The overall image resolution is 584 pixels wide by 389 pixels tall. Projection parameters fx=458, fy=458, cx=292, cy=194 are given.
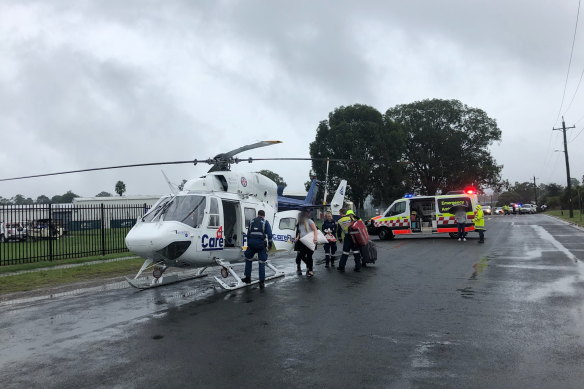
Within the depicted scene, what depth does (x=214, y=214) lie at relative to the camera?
32.8ft

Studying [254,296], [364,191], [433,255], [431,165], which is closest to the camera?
[254,296]

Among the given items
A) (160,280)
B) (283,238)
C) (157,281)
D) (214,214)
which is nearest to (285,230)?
(283,238)

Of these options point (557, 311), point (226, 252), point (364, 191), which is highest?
point (364, 191)

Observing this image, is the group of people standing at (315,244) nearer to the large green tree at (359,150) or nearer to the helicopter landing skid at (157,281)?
the helicopter landing skid at (157,281)

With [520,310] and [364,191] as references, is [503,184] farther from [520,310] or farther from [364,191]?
[520,310]

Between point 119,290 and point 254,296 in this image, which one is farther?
point 119,290

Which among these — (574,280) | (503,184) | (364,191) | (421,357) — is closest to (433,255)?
(574,280)

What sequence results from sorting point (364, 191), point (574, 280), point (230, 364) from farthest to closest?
1. point (364, 191)
2. point (574, 280)
3. point (230, 364)

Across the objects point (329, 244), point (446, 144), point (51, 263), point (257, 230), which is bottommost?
point (51, 263)

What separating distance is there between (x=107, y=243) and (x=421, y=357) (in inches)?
726

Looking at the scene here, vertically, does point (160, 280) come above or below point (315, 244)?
below

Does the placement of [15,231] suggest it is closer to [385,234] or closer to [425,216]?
[385,234]

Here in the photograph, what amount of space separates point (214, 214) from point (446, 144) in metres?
53.3

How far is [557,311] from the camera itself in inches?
276
